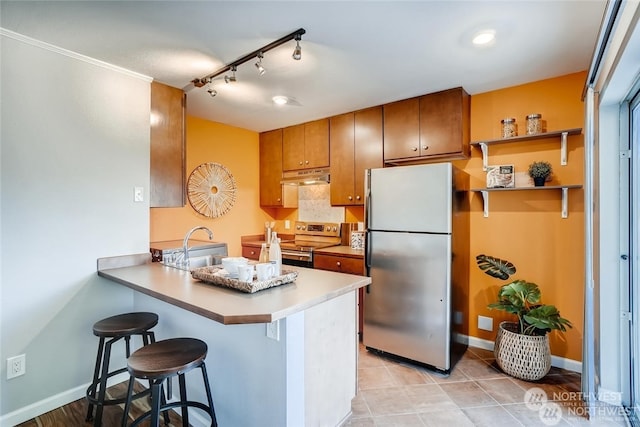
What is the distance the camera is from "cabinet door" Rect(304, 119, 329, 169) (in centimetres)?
372

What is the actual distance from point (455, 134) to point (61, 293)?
10.7ft

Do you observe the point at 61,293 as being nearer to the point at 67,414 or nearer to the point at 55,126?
the point at 67,414

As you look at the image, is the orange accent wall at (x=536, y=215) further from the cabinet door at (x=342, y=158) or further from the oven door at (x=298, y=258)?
the oven door at (x=298, y=258)

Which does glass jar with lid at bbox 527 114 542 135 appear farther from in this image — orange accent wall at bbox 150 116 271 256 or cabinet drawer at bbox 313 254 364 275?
orange accent wall at bbox 150 116 271 256

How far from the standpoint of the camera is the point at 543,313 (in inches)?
92.2

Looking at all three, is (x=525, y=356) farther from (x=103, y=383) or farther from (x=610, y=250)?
(x=103, y=383)

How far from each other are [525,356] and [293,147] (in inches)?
124

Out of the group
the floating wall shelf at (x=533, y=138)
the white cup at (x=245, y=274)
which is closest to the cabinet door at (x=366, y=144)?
the floating wall shelf at (x=533, y=138)

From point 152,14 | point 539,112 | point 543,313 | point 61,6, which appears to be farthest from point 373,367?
point 61,6

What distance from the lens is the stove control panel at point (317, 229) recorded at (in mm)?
3934

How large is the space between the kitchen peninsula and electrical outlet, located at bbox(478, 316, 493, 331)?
160 cm

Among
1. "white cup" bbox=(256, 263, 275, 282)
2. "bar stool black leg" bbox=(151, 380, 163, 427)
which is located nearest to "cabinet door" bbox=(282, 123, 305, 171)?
"white cup" bbox=(256, 263, 275, 282)

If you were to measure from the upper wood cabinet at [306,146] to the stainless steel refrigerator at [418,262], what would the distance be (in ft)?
3.32

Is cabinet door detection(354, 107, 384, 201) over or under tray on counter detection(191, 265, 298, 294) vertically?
over
